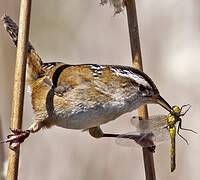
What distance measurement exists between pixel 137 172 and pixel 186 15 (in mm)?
1145

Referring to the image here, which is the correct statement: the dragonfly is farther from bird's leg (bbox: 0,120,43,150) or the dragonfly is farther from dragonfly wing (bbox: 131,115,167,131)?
bird's leg (bbox: 0,120,43,150)

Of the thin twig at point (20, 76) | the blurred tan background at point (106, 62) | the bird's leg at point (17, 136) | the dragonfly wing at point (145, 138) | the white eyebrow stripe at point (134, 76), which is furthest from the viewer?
the blurred tan background at point (106, 62)

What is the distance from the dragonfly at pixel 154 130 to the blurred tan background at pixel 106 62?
608 millimetres

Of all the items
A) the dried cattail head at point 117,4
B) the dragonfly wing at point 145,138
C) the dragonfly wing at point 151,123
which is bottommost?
the dragonfly wing at point 145,138

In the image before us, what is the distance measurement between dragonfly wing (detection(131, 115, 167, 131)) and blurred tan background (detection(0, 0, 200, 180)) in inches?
25.5

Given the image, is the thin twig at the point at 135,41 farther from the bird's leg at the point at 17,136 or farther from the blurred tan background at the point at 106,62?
the blurred tan background at the point at 106,62

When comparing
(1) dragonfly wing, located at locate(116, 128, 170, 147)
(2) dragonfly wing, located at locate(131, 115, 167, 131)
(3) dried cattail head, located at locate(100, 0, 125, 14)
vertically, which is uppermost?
(3) dried cattail head, located at locate(100, 0, 125, 14)

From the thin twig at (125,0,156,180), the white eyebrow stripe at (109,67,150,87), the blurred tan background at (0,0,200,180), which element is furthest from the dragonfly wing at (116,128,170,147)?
the blurred tan background at (0,0,200,180)

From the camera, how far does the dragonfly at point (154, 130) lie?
2197 millimetres

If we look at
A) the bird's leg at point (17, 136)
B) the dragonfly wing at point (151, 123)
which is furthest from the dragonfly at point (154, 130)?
the bird's leg at point (17, 136)

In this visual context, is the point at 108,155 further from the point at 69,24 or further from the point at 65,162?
the point at 69,24

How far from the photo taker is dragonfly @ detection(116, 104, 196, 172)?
2.20 meters

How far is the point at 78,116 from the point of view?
2154 mm

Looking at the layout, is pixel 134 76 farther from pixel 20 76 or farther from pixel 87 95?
pixel 20 76
